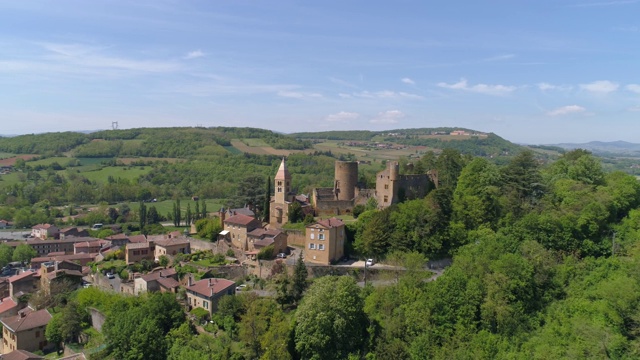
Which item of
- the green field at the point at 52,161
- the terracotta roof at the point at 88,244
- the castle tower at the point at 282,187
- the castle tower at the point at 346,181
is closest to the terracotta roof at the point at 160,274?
the castle tower at the point at 282,187

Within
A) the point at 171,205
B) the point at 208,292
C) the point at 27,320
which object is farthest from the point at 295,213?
the point at 171,205

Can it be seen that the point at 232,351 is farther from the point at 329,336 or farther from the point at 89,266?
the point at 89,266

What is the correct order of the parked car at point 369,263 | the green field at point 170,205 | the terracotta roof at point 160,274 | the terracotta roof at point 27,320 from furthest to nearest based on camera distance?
the green field at point 170,205 → the terracotta roof at point 160,274 → the terracotta roof at point 27,320 → the parked car at point 369,263

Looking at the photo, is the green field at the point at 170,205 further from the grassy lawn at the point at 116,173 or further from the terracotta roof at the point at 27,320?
the terracotta roof at the point at 27,320

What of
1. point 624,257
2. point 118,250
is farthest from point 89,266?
point 624,257

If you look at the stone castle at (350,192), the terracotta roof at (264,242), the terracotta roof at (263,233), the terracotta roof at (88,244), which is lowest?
the terracotta roof at (88,244)

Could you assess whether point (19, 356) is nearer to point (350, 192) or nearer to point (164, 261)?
point (164, 261)
